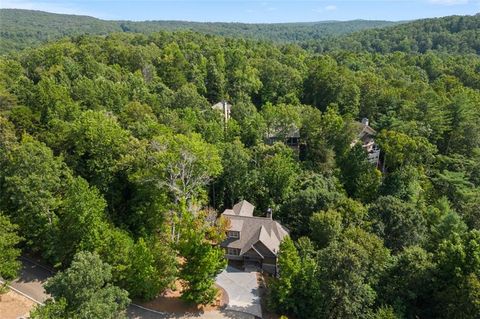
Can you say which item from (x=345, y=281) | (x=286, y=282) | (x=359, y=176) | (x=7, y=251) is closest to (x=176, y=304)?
(x=286, y=282)

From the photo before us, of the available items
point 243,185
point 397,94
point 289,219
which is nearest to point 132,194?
point 243,185

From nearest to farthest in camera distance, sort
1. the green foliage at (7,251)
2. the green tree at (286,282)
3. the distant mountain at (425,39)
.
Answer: the green foliage at (7,251), the green tree at (286,282), the distant mountain at (425,39)

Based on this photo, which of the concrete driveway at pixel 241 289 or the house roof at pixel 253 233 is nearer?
the concrete driveway at pixel 241 289

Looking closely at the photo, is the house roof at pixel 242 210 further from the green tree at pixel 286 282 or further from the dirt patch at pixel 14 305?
the dirt patch at pixel 14 305

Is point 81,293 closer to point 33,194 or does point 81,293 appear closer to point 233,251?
point 33,194

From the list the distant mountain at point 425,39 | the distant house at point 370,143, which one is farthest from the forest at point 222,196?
the distant mountain at point 425,39

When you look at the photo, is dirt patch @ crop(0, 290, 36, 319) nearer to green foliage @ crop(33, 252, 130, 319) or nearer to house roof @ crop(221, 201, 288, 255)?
green foliage @ crop(33, 252, 130, 319)

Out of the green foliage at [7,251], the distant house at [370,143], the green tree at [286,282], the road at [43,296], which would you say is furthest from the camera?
the distant house at [370,143]
